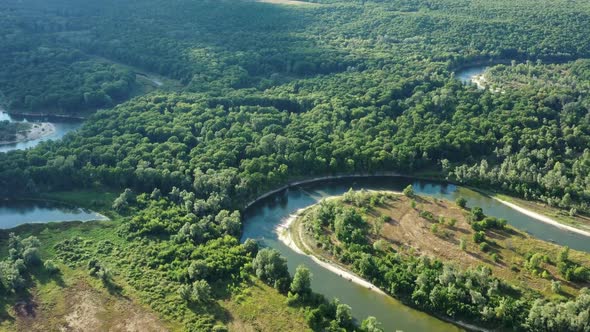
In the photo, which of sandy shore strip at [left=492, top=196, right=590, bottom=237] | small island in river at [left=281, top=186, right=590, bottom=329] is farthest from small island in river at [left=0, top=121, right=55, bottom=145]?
sandy shore strip at [left=492, top=196, right=590, bottom=237]

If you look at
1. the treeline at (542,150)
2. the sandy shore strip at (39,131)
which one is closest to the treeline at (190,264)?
the treeline at (542,150)

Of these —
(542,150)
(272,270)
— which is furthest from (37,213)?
(542,150)

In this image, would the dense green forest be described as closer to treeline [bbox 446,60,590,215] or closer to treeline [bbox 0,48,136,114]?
treeline [bbox 446,60,590,215]

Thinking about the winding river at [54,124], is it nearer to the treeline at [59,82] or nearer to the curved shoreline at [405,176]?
the treeline at [59,82]

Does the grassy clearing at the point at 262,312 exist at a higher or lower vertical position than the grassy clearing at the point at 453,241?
lower

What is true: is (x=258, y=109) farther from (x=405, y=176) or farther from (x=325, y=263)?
(x=325, y=263)

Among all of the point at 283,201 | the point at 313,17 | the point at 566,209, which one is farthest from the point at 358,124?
the point at 313,17
